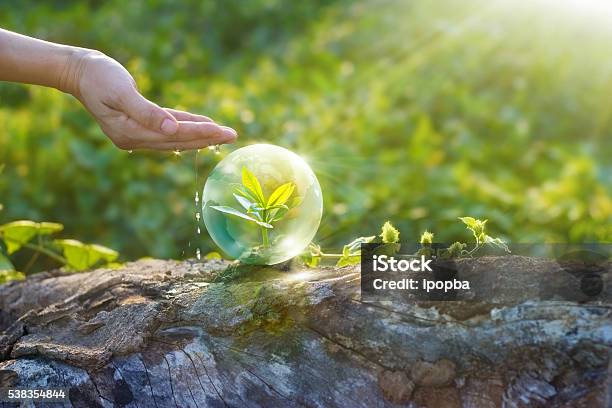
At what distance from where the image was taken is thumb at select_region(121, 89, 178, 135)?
6.34 ft

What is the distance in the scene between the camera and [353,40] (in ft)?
23.7

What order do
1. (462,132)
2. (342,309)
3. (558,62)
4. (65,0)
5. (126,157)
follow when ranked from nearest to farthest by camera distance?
(342,309), (126,157), (462,132), (558,62), (65,0)

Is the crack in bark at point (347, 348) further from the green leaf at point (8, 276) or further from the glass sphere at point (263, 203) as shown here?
the green leaf at point (8, 276)

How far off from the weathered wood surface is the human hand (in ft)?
1.22

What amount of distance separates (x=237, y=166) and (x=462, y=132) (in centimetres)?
371

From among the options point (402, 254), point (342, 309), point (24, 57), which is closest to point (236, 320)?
point (342, 309)

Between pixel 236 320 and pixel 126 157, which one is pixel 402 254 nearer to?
pixel 236 320

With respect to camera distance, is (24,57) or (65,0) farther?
(65,0)

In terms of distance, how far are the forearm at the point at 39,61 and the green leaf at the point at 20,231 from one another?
989 mm

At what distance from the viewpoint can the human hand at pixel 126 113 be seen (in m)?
1.95

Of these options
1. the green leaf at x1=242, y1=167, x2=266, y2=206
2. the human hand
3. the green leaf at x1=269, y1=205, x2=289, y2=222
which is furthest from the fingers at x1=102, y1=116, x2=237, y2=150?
the green leaf at x1=269, y1=205, x2=289, y2=222

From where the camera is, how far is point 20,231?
3.03 meters

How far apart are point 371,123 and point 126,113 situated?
3.52m

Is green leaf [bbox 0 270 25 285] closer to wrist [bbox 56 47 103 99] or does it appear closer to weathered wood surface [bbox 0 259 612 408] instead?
weathered wood surface [bbox 0 259 612 408]
